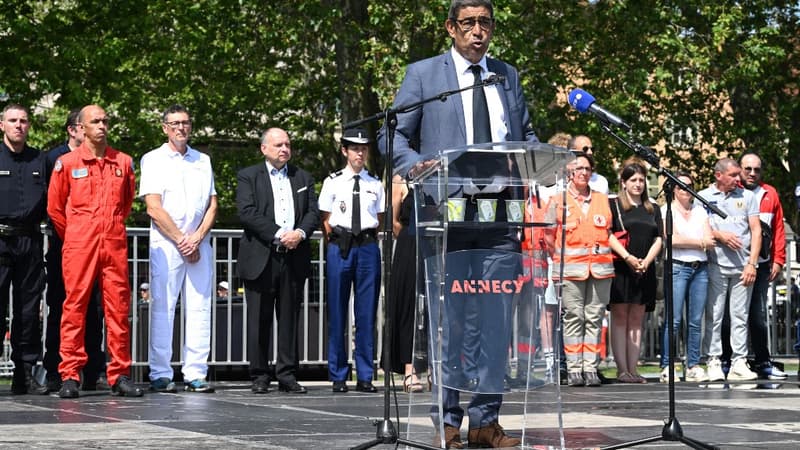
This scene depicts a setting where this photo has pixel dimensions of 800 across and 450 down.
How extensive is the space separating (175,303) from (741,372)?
5.68 metres

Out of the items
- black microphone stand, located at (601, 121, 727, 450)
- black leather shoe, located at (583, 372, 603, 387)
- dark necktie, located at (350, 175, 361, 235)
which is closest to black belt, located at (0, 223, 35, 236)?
dark necktie, located at (350, 175, 361, 235)

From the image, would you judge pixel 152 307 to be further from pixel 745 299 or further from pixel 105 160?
pixel 745 299

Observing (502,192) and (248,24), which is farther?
(248,24)

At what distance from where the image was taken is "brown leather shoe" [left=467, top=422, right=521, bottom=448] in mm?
6586

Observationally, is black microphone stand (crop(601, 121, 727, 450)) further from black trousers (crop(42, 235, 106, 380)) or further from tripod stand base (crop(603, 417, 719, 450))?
black trousers (crop(42, 235, 106, 380))

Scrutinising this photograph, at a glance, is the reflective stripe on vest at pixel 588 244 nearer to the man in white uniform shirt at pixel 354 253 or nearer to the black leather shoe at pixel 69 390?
the man in white uniform shirt at pixel 354 253

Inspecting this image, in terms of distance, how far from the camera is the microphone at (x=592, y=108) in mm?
6562

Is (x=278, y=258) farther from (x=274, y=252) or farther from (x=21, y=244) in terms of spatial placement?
(x=21, y=244)

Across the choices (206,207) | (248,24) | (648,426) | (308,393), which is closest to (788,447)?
(648,426)

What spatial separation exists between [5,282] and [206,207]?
5.98ft

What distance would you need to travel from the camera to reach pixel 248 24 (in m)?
28.5

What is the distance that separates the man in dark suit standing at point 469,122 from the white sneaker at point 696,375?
725 centimetres

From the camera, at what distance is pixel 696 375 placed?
544 inches

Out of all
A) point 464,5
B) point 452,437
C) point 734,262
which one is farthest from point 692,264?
point 452,437
